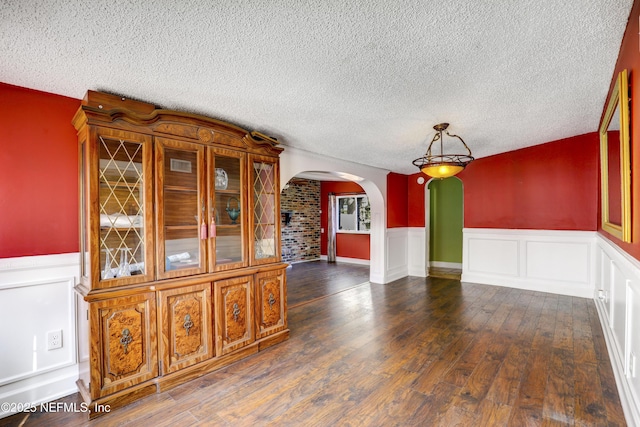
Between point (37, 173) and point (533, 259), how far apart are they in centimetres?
658

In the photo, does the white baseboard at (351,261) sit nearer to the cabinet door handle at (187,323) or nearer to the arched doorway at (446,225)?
the arched doorway at (446,225)

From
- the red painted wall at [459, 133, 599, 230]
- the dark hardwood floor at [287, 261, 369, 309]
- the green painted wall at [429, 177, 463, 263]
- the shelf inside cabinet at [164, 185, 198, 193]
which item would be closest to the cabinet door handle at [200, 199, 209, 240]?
the shelf inside cabinet at [164, 185, 198, 193]

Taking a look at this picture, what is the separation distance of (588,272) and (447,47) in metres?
4.87

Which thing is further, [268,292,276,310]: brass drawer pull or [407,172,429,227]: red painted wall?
[407,172,429,227]: red painted wall

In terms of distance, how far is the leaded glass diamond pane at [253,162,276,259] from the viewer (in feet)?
9.90

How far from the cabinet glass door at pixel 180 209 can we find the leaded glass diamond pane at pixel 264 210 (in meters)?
0.56

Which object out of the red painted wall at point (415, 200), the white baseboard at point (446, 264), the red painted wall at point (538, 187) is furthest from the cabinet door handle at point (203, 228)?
the white baseboard at point (446, 264)

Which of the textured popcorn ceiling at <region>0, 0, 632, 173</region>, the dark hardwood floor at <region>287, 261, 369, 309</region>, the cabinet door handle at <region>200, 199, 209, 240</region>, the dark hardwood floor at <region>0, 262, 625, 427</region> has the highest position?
the textured popcorn ceiling at <region>0, 0, 632, 173</region>

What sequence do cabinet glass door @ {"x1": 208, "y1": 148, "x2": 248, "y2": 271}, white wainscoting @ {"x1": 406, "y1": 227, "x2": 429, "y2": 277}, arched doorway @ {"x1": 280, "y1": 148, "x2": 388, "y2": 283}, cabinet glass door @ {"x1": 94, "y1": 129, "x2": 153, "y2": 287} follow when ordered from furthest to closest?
white wainscoting @ {"x1": 406, "y1": 227, "x2": 429, "y2": 277}
arched doorway @ {"x1": 280, "y1": 148, "x2": 388, "y2": 283}
cabinet glass door @ {"x1": 208, "y1": 148, "x2": 248, "y2": 271}
cabinet glass door @ {"x1": 94, "y1": 129, "x2": 153, "y2": 287}

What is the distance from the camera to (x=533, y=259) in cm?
523

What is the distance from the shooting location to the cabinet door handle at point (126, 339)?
7.11 ft

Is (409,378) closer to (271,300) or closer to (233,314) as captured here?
(271,300)

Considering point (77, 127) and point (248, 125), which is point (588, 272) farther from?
point (77, 127)

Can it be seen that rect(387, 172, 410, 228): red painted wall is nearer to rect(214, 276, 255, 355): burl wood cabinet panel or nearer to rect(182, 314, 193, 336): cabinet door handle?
rect(214, 276, 255, 355): burl wood cabinet panel
